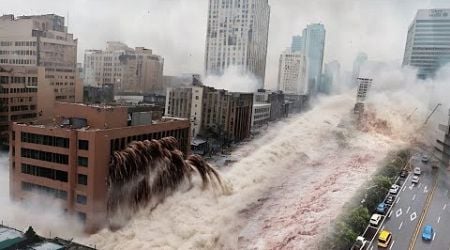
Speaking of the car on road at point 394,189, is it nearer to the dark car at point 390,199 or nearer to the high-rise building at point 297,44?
the dark car at point 390,199

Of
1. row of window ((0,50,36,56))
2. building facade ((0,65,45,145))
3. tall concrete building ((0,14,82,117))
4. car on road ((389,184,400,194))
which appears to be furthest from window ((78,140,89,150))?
row of window ((0,50,36,56))

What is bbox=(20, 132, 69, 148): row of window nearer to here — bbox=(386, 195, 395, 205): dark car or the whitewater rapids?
the whitewater rapids

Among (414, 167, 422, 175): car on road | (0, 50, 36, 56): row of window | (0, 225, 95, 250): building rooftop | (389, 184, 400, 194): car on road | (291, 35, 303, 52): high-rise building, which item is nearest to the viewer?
(0, 225, 95, 250): building rooftop

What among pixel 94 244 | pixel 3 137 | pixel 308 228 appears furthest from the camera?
pixel 3 137

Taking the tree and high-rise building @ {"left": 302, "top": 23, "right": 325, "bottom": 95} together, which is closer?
the tree

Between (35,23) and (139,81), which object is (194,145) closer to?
(35,23)

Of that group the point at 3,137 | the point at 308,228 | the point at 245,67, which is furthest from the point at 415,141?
the point at 245,67
